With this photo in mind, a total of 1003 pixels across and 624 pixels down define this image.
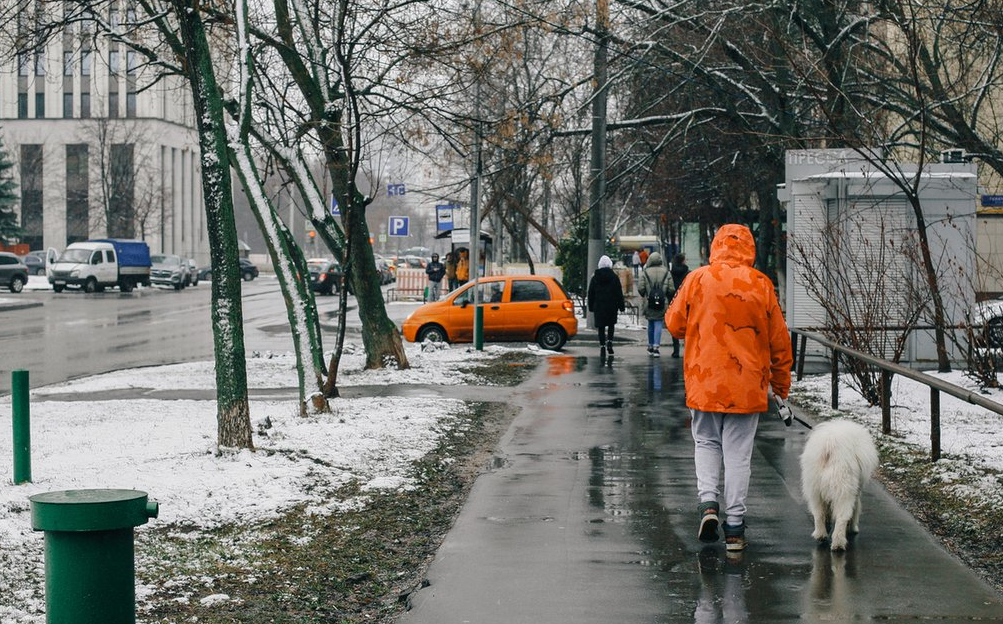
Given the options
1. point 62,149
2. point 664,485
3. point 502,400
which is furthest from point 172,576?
point 62,149

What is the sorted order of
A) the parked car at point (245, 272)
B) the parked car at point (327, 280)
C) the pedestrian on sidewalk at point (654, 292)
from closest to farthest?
the pedestrian on sidewalk at point (654, 292) < the parked car at point (327, 280) < the parked car at point (245, 272)

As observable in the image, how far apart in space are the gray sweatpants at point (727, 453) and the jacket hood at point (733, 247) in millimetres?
872

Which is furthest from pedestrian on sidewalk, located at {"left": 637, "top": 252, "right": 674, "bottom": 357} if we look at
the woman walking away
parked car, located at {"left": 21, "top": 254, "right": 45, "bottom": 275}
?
parked car, located at {"left": 21, "top": 254, "right": 45, "bottom": 275}

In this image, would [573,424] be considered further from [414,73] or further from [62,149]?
[62,149]

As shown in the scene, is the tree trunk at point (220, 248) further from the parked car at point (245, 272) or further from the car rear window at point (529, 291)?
the parked car at point (245, 272)

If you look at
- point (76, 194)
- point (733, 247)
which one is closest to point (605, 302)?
point (733, 247)

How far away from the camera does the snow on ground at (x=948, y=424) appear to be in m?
9.23

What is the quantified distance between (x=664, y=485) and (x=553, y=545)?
2.16 m

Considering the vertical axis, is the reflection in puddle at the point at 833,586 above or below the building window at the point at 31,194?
below

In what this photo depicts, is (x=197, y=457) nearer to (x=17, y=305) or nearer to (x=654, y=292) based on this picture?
(x=654, y=292)

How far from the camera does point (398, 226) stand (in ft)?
133

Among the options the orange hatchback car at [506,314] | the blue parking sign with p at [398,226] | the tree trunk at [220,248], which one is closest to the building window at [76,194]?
the blue parking sign with p at [398,226]

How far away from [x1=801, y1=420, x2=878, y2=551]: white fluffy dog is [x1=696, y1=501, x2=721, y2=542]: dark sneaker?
535 millimetres

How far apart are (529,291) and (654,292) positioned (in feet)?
10.8
